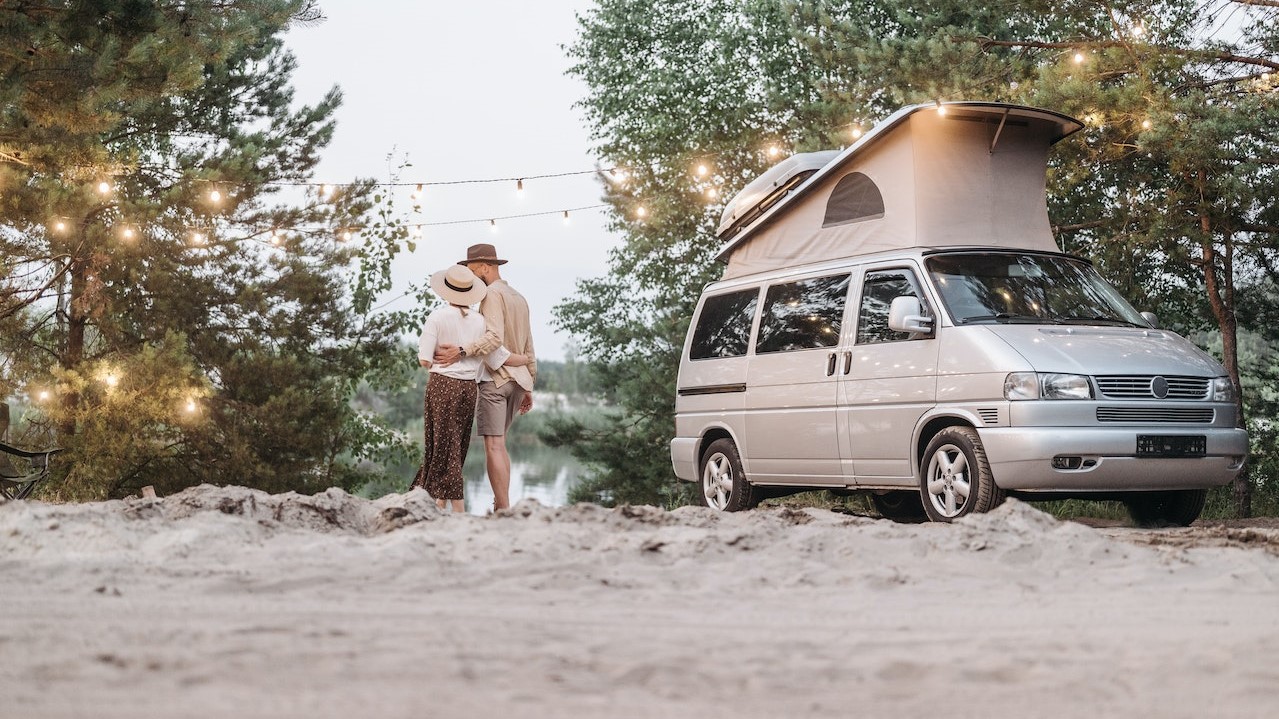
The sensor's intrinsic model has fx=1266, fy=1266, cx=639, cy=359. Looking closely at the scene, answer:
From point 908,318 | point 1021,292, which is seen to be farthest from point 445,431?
point 1021,292

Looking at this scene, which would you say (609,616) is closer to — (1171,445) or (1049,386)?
(1049,386)

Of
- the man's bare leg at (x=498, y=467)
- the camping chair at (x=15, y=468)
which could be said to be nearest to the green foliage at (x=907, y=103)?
the man's bare leg at (x=498, y=467)

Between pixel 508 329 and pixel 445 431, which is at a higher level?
pixel 508 329

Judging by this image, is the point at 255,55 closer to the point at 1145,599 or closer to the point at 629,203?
the point at 629,203

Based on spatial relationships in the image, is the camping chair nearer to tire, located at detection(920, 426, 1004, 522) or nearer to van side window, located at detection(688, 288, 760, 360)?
van side window, located at detection(688, 288, 760, 360)

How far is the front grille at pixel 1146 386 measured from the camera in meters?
7.38

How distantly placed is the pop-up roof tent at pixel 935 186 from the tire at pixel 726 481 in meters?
1.53

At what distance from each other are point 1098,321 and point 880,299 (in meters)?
1.38

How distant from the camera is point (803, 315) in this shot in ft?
29.8

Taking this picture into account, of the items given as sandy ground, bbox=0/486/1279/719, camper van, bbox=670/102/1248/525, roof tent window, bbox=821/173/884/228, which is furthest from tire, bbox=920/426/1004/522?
roof tent window, bbox=821/173/884/228

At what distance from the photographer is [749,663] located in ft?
11.1

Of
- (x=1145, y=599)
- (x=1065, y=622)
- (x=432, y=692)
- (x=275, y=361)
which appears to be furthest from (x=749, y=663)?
(x=275, y=361)

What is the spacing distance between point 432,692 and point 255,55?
58.7ft

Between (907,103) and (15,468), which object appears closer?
(15,468)
